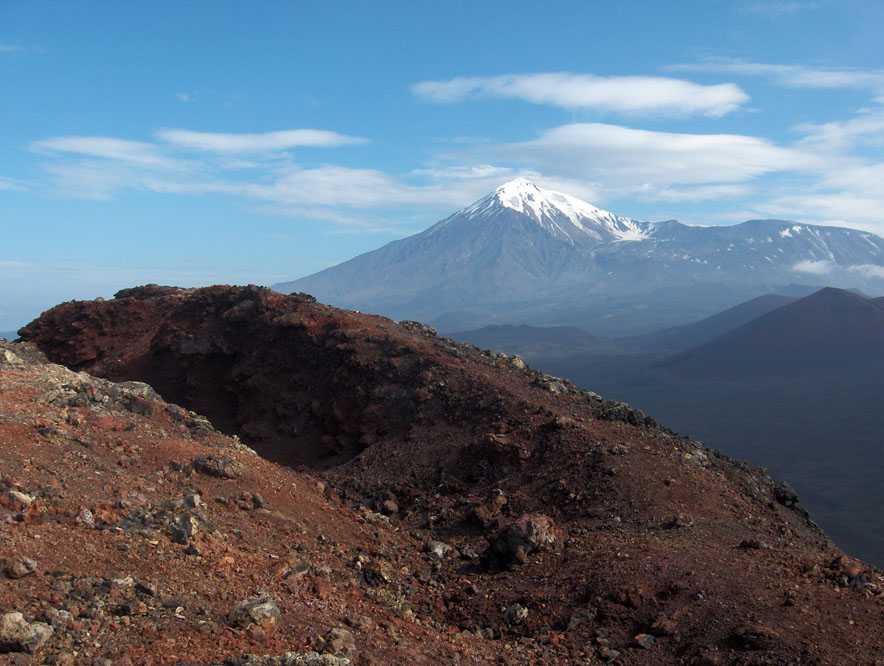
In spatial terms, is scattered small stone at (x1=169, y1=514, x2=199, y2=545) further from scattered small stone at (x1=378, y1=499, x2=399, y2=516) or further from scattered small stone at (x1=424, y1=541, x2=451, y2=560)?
scattered small stone at (x1=378, y1=499, x2=399, y2=516)

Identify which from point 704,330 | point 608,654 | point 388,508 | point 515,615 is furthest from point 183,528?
point 704,330

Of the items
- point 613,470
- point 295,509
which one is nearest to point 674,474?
point 613,470

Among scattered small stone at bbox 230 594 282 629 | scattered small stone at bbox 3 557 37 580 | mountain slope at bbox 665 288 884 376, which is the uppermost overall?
scattered small stone at bbox 3 557 37 580

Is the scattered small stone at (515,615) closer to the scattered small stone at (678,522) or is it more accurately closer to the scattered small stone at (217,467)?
the scattered small stone at (678,522)

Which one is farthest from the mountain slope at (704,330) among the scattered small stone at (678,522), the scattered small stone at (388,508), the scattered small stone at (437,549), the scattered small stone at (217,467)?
the scattered small stone at (217,467)

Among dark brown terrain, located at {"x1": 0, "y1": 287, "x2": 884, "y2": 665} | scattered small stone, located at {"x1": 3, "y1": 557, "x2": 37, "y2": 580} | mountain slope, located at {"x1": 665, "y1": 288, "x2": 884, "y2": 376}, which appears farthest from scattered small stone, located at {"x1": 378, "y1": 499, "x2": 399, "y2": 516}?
mountain slope, located at {"x1": 665, "y1": 288, "x2": 884, "y2": 376}

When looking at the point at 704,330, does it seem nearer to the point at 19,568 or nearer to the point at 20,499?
the point at 20,499

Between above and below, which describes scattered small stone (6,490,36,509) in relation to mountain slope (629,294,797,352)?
above
